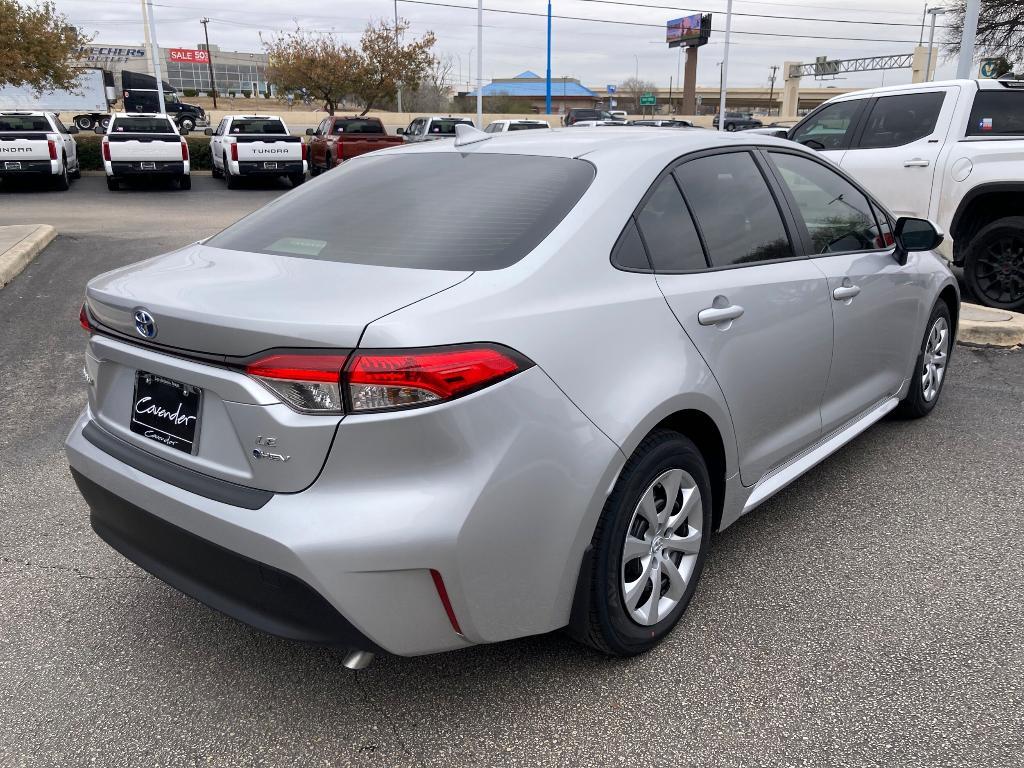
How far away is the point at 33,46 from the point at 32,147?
16030 mm

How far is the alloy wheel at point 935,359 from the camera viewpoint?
4848 millimetres

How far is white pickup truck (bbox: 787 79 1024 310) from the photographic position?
23.5 ft

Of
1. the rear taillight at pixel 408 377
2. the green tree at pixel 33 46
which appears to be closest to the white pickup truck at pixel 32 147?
the green tree at pixel 33 46

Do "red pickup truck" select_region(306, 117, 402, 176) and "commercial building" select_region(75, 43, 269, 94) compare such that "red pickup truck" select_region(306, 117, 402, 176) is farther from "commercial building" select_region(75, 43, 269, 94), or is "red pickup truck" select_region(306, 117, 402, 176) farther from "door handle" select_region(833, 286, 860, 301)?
"commercial building" select_region(75, 43, 269, 94)

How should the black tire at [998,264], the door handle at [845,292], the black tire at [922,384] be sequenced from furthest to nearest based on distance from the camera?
the black tire at [998,264] < the black tire at [922,384] < the door handle at [845,292]

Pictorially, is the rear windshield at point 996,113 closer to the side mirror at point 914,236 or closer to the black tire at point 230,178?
the side mirror at point 914,236

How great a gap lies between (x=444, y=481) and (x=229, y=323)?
0.68 metres

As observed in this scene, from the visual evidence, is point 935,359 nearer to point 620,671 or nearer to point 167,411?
point 620,671

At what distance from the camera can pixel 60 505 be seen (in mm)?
3893

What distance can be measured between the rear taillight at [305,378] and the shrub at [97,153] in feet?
72.8

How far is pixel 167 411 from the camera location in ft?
7.88

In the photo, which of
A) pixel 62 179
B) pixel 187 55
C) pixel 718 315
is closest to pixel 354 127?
pixel 62 179

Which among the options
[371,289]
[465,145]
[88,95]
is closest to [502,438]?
[371,289]

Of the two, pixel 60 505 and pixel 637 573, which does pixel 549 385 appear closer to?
pixel 637 573
